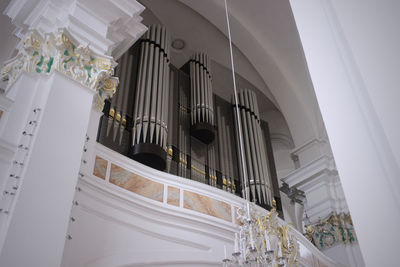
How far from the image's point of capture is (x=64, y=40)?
14.9ft

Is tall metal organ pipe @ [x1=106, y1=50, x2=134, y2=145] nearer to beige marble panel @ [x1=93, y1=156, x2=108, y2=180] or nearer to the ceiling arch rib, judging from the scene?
beige marble panel @ [x1=93, y1=156, x2=108, y2=180]

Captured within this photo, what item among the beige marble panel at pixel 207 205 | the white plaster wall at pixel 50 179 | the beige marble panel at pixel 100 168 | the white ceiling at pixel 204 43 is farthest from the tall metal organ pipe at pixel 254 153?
the white plaster wall at pixel 50 179

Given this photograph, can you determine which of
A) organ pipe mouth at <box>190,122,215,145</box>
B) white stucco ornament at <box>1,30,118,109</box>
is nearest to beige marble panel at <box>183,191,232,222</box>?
white stucco ornament at <box>1,30,118,109</box>

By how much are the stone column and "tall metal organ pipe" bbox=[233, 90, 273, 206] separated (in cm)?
353

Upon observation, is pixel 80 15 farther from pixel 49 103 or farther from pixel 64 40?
→ pixel 49 103

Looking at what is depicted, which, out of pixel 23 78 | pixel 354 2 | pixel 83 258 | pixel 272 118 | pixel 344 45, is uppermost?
pixel 272 118

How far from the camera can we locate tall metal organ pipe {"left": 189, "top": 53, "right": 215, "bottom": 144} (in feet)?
25.1

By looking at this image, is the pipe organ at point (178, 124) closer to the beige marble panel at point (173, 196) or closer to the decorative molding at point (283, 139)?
the beige marble panel at point (173, 196)

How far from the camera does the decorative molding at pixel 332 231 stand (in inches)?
294

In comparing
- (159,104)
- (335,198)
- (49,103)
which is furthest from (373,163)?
(335,198)

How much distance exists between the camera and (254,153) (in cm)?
823

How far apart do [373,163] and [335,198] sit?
7311 mm

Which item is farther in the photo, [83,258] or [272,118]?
[272,118]

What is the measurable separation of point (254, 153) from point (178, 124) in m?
1.70
